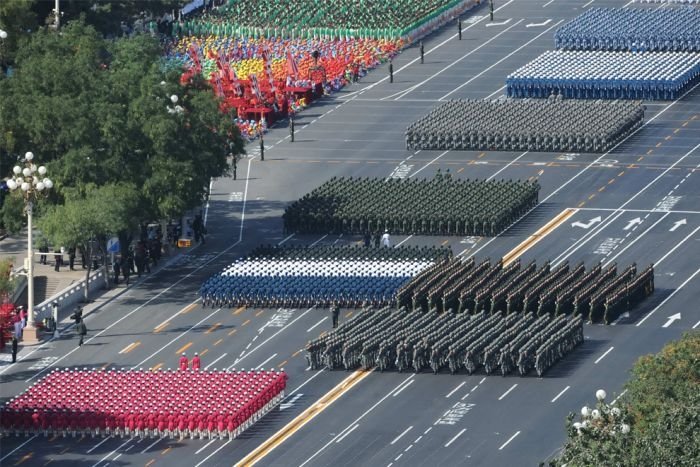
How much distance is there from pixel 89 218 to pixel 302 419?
2397cm

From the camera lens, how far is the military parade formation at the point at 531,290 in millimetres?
149125

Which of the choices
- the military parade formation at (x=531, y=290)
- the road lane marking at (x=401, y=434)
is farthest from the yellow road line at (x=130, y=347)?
the road lane marking at (x=401, y=434)

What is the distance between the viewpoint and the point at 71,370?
5640 inches

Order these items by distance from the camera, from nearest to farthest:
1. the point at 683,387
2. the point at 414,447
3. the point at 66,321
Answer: the point at 683,387 < the point at 414,447 < the point at 66,321

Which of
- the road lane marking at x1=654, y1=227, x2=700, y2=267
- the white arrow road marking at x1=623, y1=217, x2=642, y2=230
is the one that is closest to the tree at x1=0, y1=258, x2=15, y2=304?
the road lane marking at x1=654, y1=227, x2=700, y2=267

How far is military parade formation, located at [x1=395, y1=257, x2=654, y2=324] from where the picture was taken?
5871 inches

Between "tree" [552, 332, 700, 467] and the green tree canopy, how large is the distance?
41250 millimetres

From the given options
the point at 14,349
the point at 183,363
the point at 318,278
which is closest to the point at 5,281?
the point at 14,349

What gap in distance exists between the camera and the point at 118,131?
160875mm

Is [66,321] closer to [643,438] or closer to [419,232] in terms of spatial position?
[419,232]

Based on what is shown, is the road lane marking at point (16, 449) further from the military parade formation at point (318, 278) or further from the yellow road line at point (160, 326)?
the military parade formation at point (318, 278)

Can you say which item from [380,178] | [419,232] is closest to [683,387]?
[419,232]

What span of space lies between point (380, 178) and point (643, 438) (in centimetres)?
7393

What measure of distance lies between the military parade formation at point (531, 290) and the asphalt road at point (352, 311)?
1.40 m
